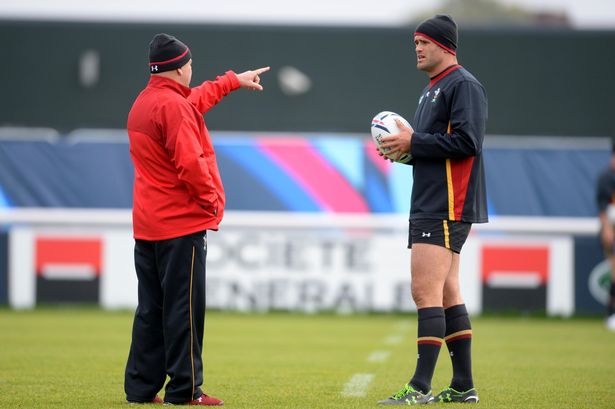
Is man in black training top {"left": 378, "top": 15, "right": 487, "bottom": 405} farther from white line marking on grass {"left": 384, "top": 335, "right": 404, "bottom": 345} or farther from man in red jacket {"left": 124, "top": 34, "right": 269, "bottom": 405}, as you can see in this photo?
white line marking on grass {"left": 384, "top": 335, "right": 404, "bottom": 345}

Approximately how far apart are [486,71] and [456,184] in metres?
13.9

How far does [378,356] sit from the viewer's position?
11.5 meters

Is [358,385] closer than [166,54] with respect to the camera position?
No

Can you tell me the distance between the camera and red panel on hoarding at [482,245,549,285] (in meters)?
17.3

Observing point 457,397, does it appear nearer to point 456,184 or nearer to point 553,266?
point 456,184

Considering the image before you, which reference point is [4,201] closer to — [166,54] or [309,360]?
[309,360]

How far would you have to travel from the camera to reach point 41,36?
21.5m

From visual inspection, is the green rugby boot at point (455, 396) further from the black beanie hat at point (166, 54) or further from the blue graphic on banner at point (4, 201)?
the blue graphic on banner at point (4, 201)

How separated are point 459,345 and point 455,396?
32 centimetres

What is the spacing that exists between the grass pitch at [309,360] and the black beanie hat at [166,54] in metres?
2.11

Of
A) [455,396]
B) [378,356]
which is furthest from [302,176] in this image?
[455,396]

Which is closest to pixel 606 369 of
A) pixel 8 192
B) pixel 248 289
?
pixel 248 289

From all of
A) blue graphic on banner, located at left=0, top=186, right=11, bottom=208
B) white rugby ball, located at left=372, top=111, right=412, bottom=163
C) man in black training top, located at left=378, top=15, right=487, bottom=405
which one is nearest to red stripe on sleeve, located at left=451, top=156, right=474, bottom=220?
man in black training top, located at left=378, top=15, right=487, bottom=405

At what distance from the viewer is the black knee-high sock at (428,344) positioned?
739cm
